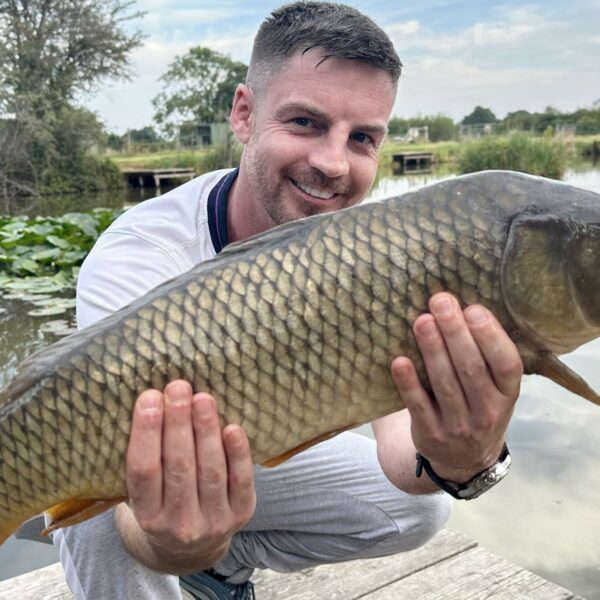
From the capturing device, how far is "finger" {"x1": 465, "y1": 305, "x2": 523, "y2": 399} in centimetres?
100

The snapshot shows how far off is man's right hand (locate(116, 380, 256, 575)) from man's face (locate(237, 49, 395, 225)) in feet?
2.73

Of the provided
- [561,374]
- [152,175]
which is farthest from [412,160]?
[561,374]

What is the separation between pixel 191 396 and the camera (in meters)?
1.03

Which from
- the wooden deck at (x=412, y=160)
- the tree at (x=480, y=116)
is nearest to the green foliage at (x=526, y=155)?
the wooden deck at (x=412, y=160)

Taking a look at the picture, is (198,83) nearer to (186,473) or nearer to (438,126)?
(438,126)

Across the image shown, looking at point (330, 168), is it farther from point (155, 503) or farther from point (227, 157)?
point (227, 157)

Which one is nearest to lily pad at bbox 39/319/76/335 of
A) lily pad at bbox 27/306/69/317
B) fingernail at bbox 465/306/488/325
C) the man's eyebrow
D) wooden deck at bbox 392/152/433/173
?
lily pad at bbox 27/306/69/317

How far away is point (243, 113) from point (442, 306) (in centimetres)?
119

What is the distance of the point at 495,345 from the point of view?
101cm

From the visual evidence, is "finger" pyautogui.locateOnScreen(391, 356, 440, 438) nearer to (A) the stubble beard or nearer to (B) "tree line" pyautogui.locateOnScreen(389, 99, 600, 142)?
(A) the stubble beard

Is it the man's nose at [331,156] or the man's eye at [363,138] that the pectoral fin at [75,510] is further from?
the man's eye at [363,138]

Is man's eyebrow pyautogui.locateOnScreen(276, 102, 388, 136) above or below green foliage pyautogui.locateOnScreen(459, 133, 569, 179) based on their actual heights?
above

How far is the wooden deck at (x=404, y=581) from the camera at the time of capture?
5.99ft

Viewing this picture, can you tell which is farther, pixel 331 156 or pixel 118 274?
pixel 331 156
